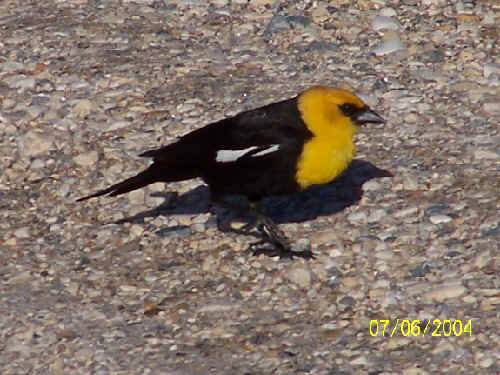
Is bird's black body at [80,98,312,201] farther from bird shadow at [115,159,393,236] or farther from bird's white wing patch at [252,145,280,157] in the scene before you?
bird shadow at [115,159,393,236]

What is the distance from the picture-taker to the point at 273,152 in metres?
6.56

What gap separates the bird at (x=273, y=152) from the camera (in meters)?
6.58

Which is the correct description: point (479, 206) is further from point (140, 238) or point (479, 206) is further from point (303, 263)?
point (140, 238)

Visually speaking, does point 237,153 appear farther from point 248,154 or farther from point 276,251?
point 276,251

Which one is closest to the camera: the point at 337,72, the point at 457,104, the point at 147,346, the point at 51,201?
the point at 147,346

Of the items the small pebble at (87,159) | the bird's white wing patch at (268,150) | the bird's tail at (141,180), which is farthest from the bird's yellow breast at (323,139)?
the small pebble at (87,159)

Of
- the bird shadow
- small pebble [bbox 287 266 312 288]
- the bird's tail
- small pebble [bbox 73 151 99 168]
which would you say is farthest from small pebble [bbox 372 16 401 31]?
small pebble [bbox 287 266 312 288]

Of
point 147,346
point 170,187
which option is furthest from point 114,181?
point 147,346

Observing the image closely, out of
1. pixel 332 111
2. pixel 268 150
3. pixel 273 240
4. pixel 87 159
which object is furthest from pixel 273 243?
pixel 87 159

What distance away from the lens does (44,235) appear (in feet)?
23.9

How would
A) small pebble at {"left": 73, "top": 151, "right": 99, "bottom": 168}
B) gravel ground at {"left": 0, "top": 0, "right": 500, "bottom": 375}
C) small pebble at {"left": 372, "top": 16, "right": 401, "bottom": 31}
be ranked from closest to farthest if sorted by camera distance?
1. gravel ground at {"left": 0, "top": 0, "right": 500, "bottom": 375}
2. small pebble at {"left": 73, "top": 151, "right": 99, "bottom": 168}
3. small pebble at {"left": 372, "top": 16, "right": 401, "bottom": 31}

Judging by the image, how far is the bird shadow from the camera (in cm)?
721

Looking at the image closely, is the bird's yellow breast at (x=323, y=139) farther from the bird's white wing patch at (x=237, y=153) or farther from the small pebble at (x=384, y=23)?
the small pebble at (x=384, y=23)

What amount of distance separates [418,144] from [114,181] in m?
2.12
